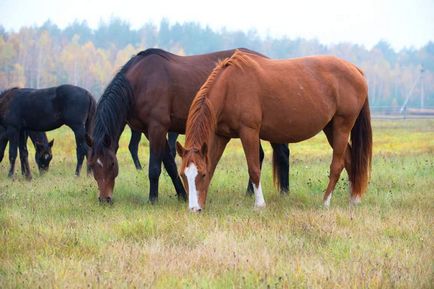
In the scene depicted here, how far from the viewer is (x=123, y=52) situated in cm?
7250

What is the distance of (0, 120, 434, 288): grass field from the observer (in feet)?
14.3

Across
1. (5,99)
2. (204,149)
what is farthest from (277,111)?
(5,99)

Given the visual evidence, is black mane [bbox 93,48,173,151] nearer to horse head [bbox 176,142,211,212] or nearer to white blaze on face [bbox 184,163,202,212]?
horse head [bbox 176,142,211,212]

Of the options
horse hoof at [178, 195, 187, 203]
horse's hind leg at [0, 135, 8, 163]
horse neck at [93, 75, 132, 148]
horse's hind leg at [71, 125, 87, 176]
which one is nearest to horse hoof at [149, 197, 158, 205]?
horse hoof at [178, 195, 187, 203]

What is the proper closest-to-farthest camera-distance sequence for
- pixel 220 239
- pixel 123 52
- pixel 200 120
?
pixel 220 239 → pixel 200 120 → pixel 123 52

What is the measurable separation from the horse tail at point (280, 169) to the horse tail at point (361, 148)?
1.17m

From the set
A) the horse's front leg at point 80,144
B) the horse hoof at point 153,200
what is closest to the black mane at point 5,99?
the horse's front leg at point 80,144

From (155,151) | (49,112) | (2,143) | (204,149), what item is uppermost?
(204,149)

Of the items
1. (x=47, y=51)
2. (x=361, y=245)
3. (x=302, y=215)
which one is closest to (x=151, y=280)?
(x=361, y=245)

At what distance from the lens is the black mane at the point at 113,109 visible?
778cm

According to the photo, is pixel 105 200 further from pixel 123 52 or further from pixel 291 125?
pixel 123 52

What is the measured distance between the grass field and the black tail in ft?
0.65

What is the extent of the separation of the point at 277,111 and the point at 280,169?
1573 mm

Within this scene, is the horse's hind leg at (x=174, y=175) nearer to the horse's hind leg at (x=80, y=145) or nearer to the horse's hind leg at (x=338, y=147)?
the horse's hind leg at (x=338, y=147)
